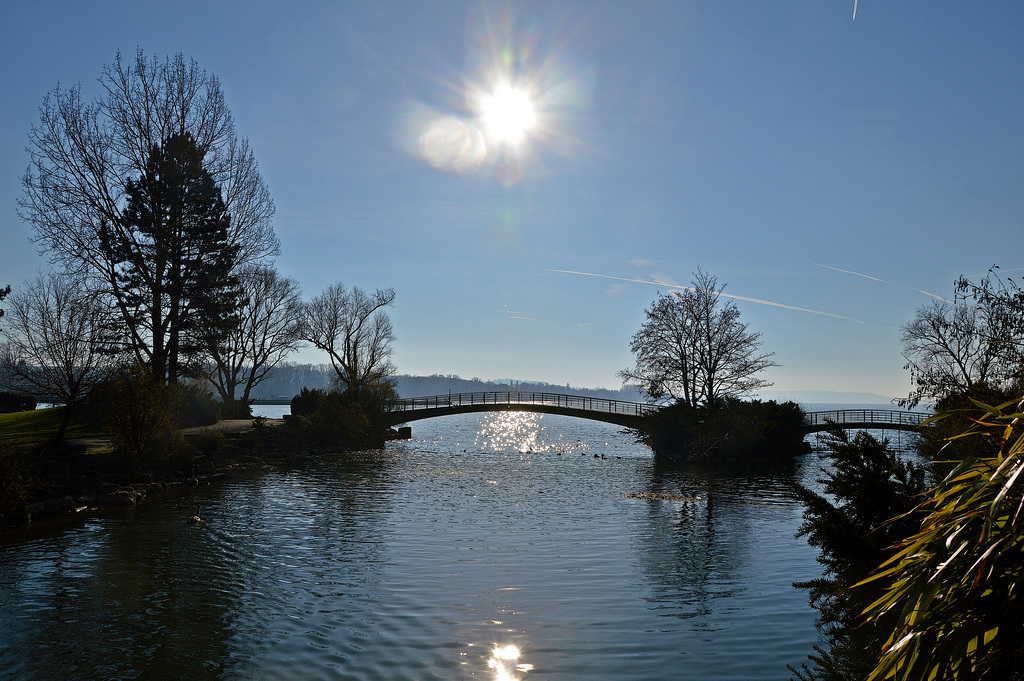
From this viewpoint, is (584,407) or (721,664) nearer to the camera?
(721,664)

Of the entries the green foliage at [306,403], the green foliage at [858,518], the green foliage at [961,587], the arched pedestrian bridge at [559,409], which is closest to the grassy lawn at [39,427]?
A: the green foliage at [306,403]

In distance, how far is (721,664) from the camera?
8.57 meters

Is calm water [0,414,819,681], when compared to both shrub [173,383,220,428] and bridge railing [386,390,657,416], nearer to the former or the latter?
shrub [173,383,220,428]

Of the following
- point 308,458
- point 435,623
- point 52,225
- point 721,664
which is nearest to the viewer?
point 721,664

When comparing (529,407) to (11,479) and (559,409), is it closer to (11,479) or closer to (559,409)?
(559,409)

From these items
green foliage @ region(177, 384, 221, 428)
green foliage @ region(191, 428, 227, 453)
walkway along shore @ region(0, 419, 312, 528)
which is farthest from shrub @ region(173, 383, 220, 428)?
green foliage @ region(191, 428, 227, 453)

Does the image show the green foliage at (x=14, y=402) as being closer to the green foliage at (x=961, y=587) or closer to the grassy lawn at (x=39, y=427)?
the grassy lawn at (x=39, y=427)

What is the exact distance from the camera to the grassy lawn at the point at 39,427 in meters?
26.0

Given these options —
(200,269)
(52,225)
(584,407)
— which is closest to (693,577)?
(200,269)

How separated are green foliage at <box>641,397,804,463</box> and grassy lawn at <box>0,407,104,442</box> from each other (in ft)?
104

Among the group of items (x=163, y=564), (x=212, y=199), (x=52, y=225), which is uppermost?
(x=212, y=199)

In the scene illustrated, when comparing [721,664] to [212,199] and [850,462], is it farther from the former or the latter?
[212,199]

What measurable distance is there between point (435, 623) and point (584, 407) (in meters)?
46.1

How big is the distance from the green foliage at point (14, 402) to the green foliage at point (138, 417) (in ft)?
76.5
